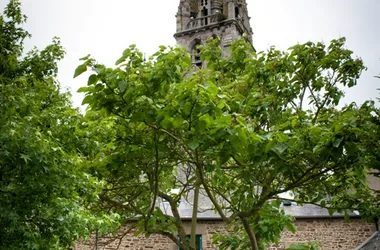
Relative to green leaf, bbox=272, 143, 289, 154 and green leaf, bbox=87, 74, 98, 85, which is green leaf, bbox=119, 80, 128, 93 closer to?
green leaf, bbox=87, 74, 98, 85

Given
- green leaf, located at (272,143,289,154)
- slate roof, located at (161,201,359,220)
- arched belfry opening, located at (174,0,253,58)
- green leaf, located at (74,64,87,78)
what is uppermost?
arched belfry opening, located at (174,0,253,58)

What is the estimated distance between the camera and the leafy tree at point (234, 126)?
14.2 ft

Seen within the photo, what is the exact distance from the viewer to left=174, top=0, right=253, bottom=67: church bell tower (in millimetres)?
33938

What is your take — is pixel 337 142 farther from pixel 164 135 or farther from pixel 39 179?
pixel 39 179

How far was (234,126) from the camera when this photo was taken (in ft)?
14.0

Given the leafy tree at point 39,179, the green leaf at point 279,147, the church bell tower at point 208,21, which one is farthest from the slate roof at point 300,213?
the church bell tower at point 208,21

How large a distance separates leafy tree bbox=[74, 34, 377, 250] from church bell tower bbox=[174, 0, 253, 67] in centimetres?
2529

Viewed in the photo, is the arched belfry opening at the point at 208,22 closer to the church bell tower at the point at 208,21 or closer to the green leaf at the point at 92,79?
the church bell tower at the point at 208,21

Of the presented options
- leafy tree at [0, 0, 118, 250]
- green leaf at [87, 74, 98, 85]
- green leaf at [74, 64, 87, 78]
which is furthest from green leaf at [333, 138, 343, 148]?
leafy tree at [0, 0, 118, 250]

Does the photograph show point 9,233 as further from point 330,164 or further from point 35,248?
point 330,164

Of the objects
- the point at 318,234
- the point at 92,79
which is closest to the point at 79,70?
the point at 92,79

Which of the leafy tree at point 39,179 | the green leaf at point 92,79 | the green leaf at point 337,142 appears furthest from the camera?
the leafy tree at point 39,179

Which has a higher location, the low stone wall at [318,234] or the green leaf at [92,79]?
the green leaf at [92,79]

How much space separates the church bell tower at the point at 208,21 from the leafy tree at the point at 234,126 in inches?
996
